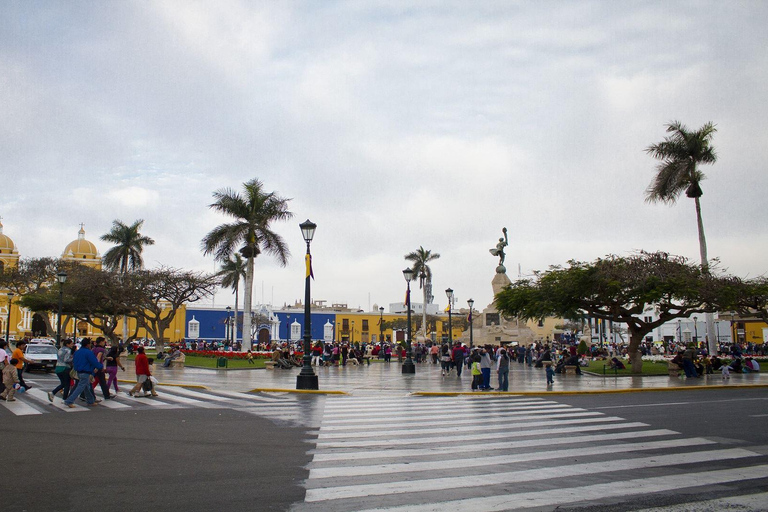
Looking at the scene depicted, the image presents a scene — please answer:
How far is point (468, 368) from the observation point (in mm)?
32531

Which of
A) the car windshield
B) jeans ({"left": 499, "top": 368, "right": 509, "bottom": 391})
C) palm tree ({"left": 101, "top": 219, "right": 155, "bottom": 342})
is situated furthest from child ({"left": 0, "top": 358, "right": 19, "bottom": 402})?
palm tree ({"left": 101, "top": 219, "right": 155, "bottom": 342})

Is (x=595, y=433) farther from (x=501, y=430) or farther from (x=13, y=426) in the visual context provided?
(x=13, y=426)

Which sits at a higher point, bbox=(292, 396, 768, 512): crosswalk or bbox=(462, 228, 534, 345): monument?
bbox=(462, 228, 534, 345): monument

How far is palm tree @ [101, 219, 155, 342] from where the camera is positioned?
174 ft

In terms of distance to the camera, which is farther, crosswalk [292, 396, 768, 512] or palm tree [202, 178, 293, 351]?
palm tree [202, 178, 293, 351]

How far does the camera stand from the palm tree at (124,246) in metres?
52.9

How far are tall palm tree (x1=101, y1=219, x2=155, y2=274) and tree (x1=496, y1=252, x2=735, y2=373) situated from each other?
36.5m

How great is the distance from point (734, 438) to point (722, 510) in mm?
4886

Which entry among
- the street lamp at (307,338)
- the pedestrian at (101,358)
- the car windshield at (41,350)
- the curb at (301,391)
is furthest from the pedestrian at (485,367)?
the car windshield at (41,350)

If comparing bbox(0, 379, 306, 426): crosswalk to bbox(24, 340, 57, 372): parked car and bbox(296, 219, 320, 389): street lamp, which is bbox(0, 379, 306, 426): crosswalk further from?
bbox(24, 340, 57, 372): parked car

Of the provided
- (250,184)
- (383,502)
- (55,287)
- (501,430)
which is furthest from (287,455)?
(55,287)

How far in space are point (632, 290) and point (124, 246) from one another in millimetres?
42264

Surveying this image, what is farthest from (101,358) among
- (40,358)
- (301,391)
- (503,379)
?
(40,358)

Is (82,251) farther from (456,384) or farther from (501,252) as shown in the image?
(456,384)
